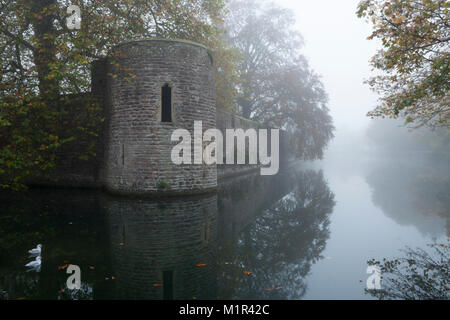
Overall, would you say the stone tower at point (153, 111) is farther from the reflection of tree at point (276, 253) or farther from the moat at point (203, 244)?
the reflection of tree at point (276, 253)

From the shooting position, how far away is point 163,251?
511 centimetres

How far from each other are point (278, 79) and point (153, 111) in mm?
17277

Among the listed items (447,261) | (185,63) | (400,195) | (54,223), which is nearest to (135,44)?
(185,63)

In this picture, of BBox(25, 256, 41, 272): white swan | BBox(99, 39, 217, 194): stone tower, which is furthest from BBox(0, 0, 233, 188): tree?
BBox(25, 256, 41, 272): white swan

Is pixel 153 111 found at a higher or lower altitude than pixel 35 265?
higher

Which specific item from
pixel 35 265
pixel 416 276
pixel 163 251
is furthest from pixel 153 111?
pixel 416 276

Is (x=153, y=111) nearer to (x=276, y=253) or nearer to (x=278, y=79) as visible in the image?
(x=276, y=253)

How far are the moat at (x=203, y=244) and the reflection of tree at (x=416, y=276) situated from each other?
279 millimetres

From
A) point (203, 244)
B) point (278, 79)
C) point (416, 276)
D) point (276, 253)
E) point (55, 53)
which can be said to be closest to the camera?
point (416, 276)

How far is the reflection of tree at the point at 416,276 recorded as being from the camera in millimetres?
3615

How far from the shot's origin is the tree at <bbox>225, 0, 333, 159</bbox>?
26062 mm

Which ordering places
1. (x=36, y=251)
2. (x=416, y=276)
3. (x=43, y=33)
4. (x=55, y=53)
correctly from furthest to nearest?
(x=43, y=33), (x=55, y=53), (x=36, y=251), (x=416, y=276)

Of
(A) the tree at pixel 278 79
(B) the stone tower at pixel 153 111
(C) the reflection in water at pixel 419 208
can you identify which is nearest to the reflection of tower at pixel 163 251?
(B) the stone tower at pixel 153 111

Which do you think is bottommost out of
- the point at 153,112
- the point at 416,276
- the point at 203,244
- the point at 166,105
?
the point at 416,276
